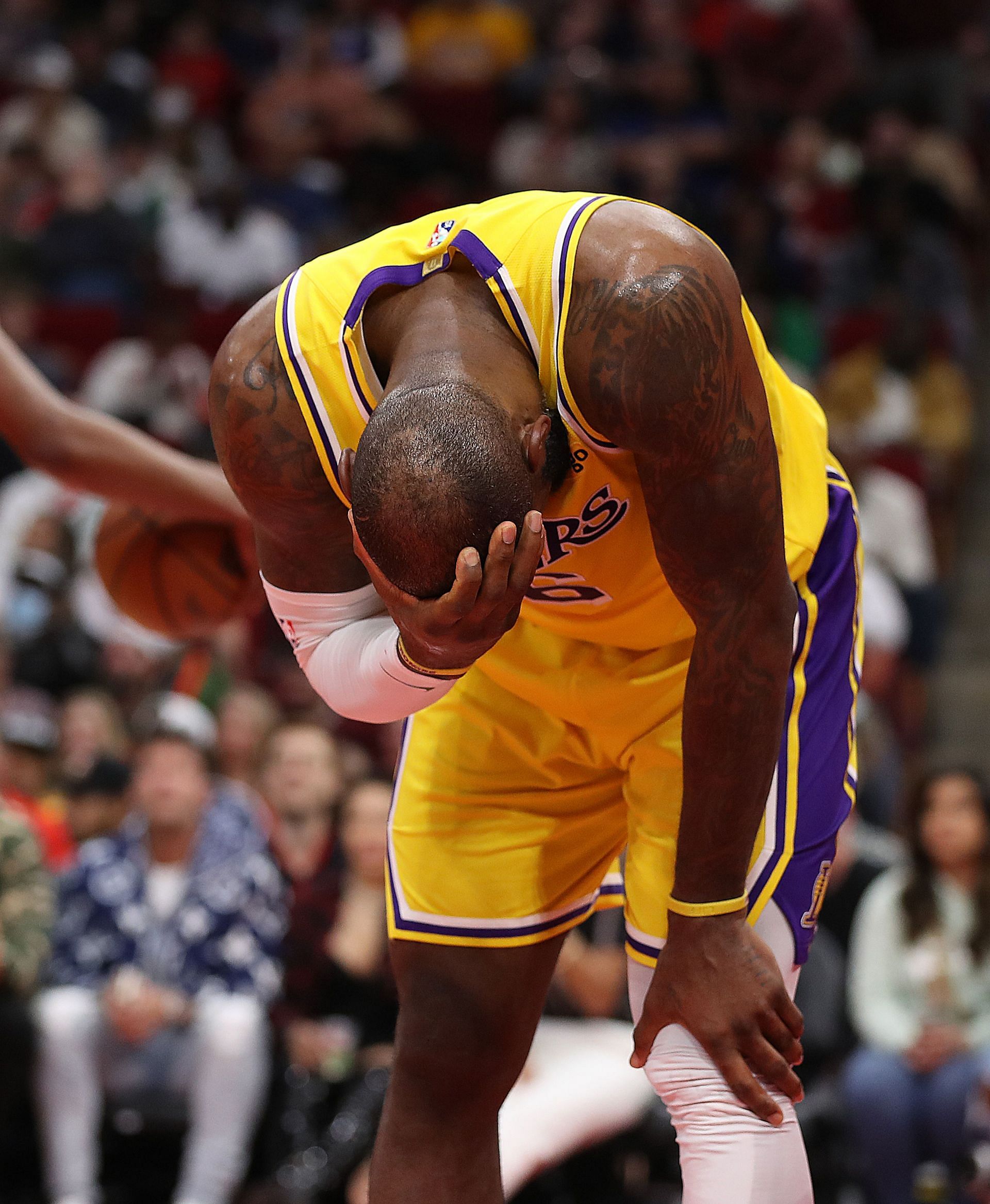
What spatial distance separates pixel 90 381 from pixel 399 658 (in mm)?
7646

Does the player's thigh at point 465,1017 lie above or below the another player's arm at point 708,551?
below

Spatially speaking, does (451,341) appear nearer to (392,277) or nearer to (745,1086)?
(392,277)

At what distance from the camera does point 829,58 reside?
1134 centimetres

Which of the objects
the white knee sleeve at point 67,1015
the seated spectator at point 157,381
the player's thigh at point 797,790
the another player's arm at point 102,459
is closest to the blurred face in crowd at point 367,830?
the white knee sleeve at point 67,1015

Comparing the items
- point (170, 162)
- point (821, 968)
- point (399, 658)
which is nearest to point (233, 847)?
point (821, 968)

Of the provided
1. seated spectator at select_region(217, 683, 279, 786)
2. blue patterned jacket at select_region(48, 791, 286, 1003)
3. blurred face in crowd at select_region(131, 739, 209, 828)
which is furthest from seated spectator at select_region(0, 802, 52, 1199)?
seated spectator at select_region(217, 683, 279, 786)

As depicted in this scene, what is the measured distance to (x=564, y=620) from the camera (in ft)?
9.08

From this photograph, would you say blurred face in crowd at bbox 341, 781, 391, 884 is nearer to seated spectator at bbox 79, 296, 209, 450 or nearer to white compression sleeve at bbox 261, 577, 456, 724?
white compression sleeve at bbox 261, 577, 456, 724

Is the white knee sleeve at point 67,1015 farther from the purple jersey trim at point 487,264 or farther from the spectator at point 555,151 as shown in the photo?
the spectator at point 555,151

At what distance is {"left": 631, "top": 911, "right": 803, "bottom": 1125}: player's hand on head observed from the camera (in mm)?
2590

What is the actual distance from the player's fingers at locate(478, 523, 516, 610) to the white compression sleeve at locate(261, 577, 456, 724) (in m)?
0.32

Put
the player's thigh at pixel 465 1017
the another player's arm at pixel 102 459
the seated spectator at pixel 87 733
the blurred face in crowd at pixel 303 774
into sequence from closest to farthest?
the player's thigh at pixel 465 1017
the another player's arm at pixel 102 459
the blurred face in crowd at pixel 303 774
the seated spectator at pixel 87 733

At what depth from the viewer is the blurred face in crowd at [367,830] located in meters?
5.42

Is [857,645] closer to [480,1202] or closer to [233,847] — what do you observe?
[480,1202]
